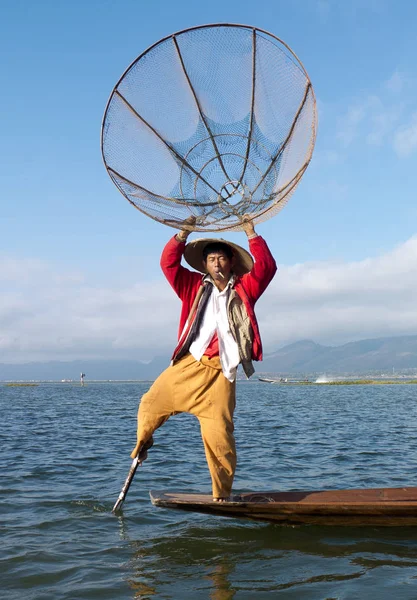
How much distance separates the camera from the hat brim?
5785 mm

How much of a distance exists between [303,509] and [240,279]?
257 centimetres

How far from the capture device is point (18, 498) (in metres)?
7.91

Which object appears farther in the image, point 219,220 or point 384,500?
point 384,500

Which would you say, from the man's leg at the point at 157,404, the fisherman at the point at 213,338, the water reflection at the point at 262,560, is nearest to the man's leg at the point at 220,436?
the fisherman at the point at 213,338

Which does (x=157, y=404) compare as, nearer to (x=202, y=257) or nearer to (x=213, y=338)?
(x=213, y=338)

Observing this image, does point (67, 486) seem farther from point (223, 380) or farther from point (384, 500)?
point (384, 500)

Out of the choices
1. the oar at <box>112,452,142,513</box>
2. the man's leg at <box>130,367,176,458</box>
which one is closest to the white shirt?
the man's leg at <box>130,367,176,458</box>

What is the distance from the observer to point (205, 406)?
6.00 meters

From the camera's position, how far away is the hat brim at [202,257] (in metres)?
5.79

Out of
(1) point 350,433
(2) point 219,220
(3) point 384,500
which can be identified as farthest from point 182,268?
(1) point 350,433

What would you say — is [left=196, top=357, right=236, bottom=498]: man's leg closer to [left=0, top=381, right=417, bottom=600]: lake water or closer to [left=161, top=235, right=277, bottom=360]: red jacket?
[left=161, top=235, right=277, bottom=360]: red jacket

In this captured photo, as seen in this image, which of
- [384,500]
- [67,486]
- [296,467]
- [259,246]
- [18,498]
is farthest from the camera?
[296,467]

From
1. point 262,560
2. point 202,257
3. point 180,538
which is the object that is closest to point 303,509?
point 262,560

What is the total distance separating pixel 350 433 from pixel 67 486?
31.7 ft
